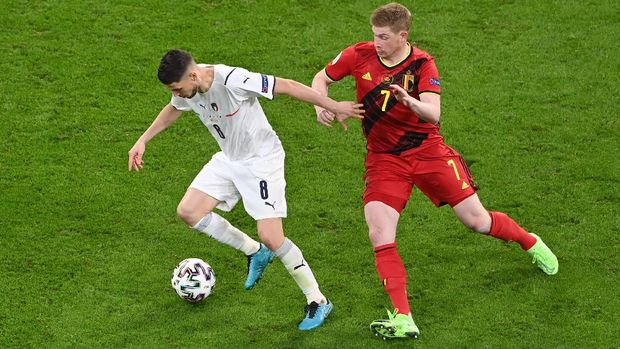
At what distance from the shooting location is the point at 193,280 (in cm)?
960

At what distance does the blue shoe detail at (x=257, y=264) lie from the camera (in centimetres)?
990

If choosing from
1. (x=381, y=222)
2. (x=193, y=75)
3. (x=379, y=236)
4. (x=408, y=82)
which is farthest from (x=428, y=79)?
(x=193, y=75)

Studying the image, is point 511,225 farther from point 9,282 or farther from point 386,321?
point 9,282

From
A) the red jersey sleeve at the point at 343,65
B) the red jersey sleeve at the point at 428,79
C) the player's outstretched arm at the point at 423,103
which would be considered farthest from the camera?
the red jersey sleeve at the point at 343,65

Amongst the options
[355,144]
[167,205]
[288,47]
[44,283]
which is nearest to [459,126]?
[355,144]

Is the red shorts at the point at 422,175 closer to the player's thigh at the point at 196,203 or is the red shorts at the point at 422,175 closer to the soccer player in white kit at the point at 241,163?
the soccer player in white kit at the point at 241,163

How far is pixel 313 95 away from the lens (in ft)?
29.1

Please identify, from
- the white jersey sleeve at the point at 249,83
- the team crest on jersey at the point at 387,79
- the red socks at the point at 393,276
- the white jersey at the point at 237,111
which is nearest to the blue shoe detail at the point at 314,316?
the red socks at the point at 393,276

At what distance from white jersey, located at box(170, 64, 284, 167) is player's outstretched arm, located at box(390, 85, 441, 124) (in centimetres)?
100

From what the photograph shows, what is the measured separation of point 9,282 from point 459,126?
487 centimetres

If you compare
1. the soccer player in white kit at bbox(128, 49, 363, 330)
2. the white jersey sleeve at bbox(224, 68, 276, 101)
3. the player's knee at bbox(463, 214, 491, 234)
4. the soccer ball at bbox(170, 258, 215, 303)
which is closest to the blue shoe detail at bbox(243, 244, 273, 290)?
the soccer player in white kit at bbox(128, 49, 363, 330)

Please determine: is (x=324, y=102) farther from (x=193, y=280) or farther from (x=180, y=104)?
(x=193, y=280)

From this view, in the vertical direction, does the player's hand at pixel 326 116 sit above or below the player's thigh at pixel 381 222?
above

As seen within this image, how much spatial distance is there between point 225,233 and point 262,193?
1.93 ft
